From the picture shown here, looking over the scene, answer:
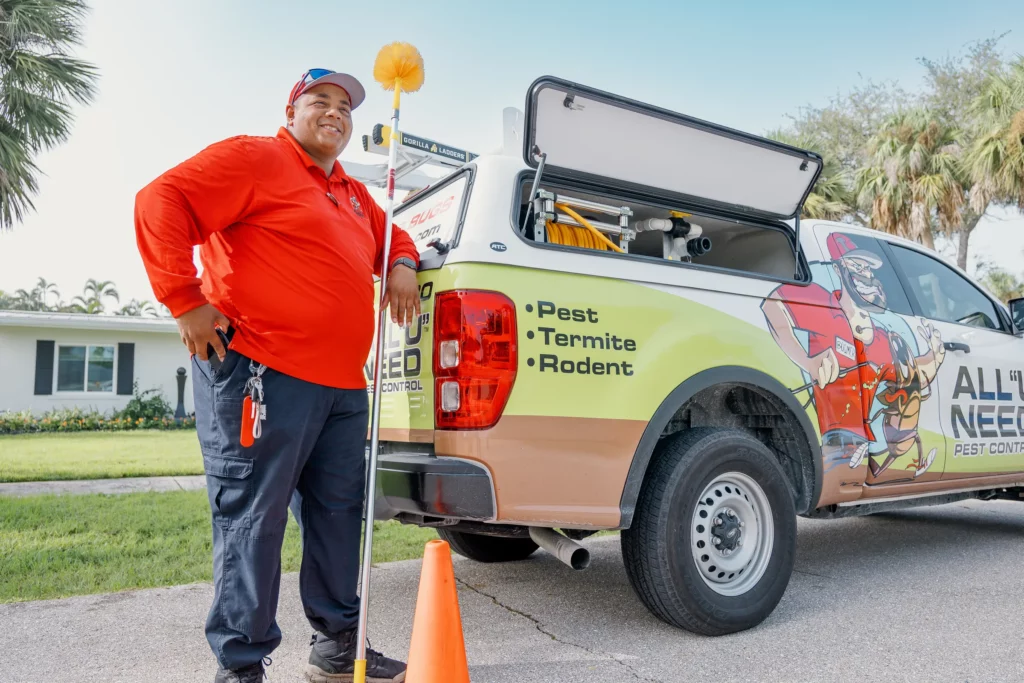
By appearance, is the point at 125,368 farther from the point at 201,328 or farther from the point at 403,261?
the point at 201,328

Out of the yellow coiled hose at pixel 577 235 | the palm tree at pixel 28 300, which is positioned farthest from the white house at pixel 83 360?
the palm tree at pixel 28 300

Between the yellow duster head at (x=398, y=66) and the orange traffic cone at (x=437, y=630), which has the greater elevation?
the yellow duster head at (x=398, y=66)

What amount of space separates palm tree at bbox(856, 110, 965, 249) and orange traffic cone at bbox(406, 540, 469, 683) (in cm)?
1559

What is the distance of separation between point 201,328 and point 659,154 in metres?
2.18

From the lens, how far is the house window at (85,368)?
58.2ft

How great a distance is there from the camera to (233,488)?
2387mm

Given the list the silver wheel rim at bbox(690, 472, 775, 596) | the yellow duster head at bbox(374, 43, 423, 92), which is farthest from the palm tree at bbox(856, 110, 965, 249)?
the yellow duster head at bbox(374, 43, 423, 92)

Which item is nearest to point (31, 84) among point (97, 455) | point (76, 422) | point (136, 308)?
point (97, 455)

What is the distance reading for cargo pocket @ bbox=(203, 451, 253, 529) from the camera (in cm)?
238

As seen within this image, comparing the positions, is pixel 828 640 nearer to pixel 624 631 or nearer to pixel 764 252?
pixel 624 631

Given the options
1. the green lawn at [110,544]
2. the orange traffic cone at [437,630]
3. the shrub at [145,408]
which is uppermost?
the shrub at [145,408]

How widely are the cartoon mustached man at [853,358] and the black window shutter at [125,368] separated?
58.8ft

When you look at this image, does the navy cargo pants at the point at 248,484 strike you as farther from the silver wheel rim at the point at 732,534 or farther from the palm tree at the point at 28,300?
the palm tree at the point at 28,300

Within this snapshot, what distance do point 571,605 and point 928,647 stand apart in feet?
5.14
